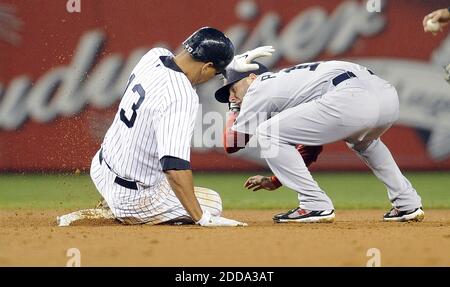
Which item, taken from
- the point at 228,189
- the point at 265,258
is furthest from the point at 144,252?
the point at 228,189

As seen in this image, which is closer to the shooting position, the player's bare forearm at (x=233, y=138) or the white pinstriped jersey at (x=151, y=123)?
the white pinstriped jersey at (x=151, y=123)

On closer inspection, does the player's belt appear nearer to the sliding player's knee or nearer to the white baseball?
the white baseball

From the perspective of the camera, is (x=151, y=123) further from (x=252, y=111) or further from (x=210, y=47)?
(x=252, y=111)

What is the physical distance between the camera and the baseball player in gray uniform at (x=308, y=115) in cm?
633

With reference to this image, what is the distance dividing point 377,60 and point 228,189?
103 inches

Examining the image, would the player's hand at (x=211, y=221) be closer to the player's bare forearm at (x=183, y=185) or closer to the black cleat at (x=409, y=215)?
the player's bare forearm at (x=183, y=185)

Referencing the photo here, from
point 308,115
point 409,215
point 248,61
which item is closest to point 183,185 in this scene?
point 308,115

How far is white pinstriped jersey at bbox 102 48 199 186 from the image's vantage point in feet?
18.8

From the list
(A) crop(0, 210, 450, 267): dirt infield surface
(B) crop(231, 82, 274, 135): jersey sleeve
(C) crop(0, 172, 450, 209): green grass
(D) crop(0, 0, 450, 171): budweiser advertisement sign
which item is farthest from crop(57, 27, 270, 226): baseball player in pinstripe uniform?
(D) crop(0, 0, 450, 171): budweiser advertisement sign

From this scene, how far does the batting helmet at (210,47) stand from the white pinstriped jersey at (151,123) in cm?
20

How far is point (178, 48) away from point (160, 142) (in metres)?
6.02

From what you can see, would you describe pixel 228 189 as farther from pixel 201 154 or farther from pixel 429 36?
pixel 429 36

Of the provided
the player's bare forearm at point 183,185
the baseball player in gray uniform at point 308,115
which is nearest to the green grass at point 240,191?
the baseball player in gray uniform at point 308,115

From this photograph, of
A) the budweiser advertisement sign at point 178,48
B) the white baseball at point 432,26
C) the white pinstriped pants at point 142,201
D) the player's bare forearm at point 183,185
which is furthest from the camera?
the budweiser advertisement sign at point 178,48
